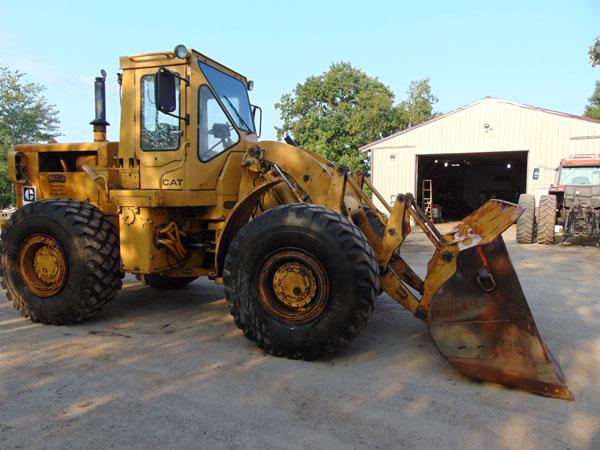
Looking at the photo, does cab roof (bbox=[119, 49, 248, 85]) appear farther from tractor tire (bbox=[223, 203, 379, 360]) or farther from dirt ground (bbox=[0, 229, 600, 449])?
dirt ground (bbox=[0, 229, 600, 449])

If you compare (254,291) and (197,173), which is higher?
(197,173)

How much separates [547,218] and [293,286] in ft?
37.9

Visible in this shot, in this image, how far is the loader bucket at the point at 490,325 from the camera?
329 cm

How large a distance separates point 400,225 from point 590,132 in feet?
55.1

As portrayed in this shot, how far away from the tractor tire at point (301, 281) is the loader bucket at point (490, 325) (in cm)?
60

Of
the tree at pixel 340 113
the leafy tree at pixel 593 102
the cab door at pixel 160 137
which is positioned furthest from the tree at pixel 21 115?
the leafy tree at pixel 593 102

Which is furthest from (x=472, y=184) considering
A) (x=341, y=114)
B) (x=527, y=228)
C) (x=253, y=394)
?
(x=253, y=394)

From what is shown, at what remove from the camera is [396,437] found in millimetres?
2719

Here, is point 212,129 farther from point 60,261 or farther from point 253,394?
point 253,394

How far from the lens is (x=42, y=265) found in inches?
194

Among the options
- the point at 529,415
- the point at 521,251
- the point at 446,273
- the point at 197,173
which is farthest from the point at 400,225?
the point at 521,251

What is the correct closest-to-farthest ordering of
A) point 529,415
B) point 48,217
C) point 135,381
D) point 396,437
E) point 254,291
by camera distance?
point 396,437 < point 529,415 < point 135,381 < point 254,291 < point 48,217

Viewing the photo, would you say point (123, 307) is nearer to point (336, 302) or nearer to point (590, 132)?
point (336, 302)

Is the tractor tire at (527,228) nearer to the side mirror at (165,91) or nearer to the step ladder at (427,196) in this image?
the step ladder at (427,196)
